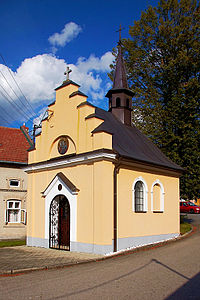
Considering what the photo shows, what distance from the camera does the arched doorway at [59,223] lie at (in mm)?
13329

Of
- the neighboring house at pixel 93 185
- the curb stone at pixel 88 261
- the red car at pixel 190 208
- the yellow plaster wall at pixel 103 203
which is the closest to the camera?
the curb stone at pixel 88 261

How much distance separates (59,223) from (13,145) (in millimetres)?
9956

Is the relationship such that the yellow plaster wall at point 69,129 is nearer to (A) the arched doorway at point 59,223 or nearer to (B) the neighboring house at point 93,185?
(B) the neighboring house at point 93,185

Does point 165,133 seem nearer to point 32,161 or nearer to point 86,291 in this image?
point 32,161

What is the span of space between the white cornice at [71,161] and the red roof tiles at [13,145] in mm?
5316

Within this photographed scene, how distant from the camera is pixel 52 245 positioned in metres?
13.9

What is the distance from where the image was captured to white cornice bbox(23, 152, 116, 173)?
39.0 ft

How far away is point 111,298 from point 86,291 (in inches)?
28.4

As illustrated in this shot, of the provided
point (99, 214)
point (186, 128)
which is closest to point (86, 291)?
point (99, 214)

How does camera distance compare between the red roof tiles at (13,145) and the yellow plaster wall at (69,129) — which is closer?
the yellow plaster wall at (69,129)

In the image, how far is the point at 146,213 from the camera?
14172 millimetres

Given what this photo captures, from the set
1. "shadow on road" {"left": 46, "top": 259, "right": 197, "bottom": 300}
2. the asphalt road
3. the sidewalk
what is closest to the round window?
the sidewalk

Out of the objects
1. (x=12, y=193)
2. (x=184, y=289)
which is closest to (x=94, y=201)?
(x=184, y=289)

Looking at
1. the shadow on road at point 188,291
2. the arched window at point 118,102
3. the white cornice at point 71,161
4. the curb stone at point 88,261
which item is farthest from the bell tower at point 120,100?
the shadow on road at point 188,291
